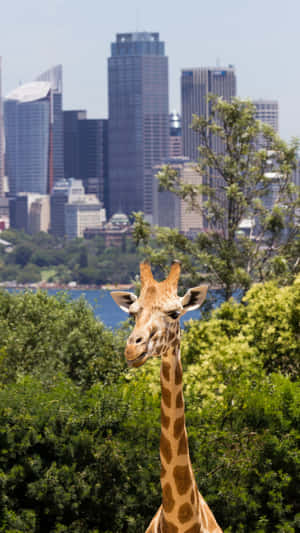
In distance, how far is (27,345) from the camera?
76.0ft

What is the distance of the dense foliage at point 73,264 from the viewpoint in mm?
167625

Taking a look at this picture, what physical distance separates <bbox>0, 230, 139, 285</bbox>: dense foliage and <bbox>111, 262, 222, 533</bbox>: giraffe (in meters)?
151

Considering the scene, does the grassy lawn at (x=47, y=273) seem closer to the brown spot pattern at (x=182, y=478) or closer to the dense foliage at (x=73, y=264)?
the dense foliage at (x=73, y=264)

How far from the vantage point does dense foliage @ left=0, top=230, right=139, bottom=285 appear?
168 meters

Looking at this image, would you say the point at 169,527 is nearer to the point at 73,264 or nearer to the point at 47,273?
the point at 73,264

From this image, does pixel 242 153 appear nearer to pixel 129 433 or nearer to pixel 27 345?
pixel 27 345

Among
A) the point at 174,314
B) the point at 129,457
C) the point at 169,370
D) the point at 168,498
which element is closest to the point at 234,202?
the point at 129,457

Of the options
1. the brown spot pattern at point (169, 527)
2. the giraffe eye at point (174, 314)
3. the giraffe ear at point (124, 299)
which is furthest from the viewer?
the brown spot pattern at point (169, 527)

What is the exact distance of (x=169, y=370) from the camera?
757 centimetres

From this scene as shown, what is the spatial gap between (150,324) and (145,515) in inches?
268

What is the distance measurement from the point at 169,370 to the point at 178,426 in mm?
561

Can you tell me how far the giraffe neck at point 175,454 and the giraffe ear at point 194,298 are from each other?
397mm

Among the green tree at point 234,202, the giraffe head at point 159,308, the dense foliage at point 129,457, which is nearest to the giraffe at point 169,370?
the giraffe head at point 159,308

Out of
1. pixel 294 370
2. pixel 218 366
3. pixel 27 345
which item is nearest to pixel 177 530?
pixel 218 366
